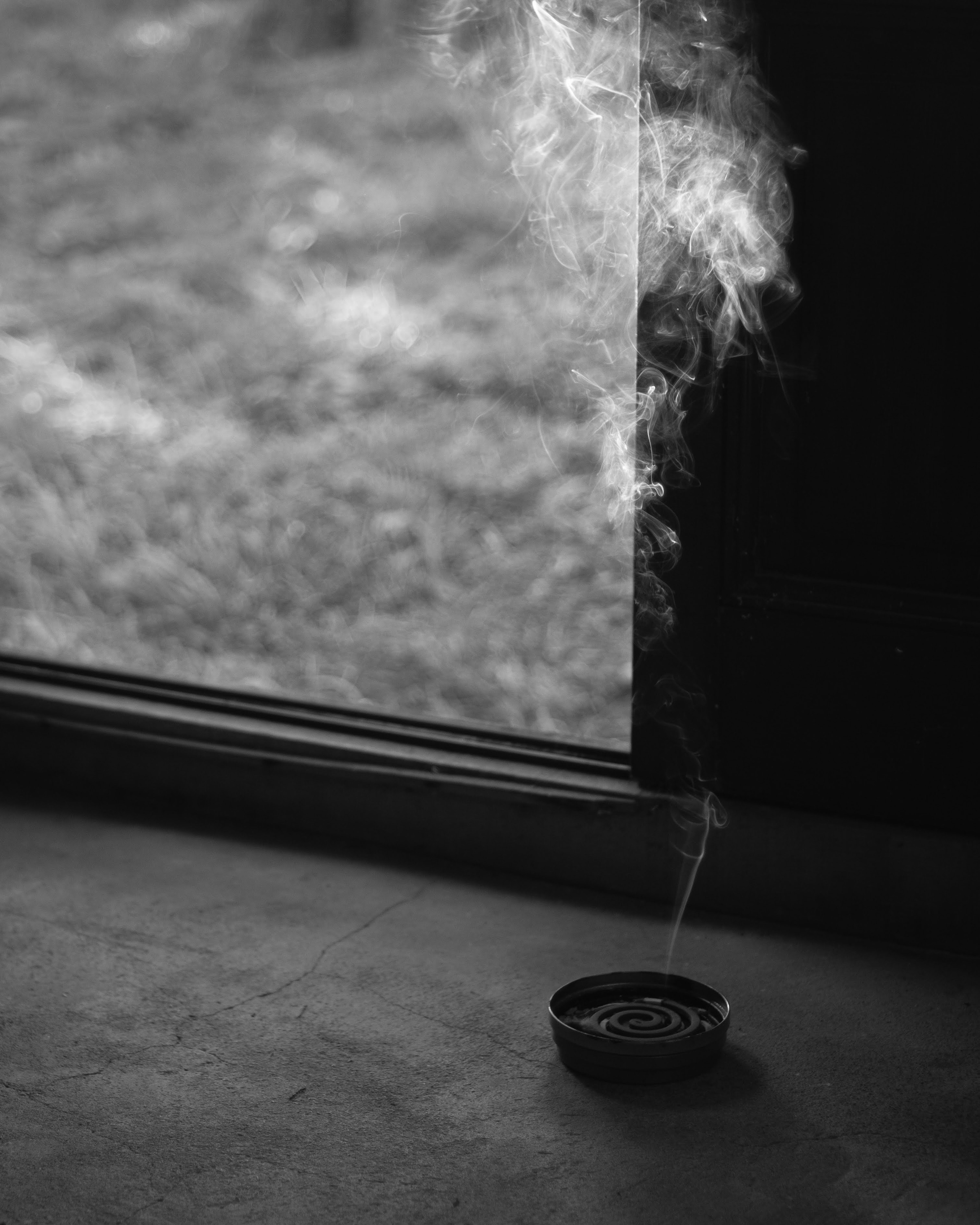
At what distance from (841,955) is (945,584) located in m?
0.66

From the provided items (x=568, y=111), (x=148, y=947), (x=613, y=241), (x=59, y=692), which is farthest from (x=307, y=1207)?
(x=613, y=241)

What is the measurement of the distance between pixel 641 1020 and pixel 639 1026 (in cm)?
3

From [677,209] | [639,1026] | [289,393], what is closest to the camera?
[639,1026]

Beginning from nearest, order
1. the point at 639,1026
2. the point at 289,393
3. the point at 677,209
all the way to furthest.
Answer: the point at 639,1026 < the point at 677,209 < the point at 289,393

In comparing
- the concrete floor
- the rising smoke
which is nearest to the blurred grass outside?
the concrete floor

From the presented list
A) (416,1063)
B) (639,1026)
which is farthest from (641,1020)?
(416,1063)

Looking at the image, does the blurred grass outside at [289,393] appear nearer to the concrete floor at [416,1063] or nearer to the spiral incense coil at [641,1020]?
the concrete floor at [416,1063]

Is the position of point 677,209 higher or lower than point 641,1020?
higher

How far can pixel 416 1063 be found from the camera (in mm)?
2273

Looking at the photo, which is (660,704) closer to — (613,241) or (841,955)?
(841,955)

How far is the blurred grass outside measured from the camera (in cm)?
452

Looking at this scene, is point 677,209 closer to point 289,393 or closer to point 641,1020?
point 641,1020

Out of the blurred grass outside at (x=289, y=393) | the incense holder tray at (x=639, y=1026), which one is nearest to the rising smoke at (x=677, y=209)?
the incense holder tray at (x=639, y=1026)

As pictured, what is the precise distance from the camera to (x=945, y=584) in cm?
247
